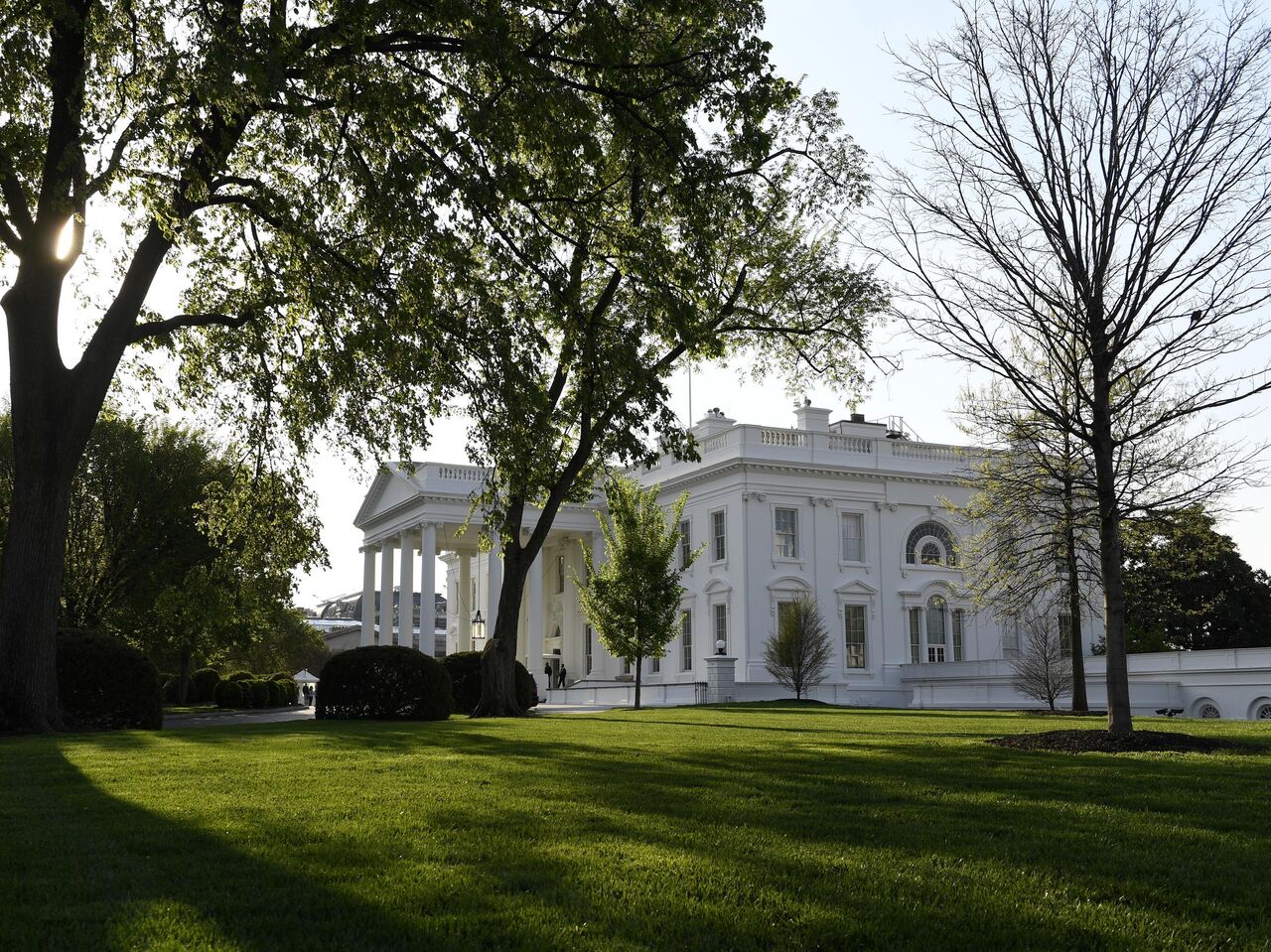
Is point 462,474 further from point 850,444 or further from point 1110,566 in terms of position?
point 1110,566

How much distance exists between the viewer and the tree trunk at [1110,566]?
1434 centimetres

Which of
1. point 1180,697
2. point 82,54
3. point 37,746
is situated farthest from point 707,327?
point 1180,697

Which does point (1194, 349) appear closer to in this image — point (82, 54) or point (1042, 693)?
point (82, 54)

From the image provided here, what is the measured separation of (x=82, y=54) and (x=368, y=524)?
146 feet

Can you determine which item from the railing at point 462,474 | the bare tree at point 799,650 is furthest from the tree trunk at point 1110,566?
the railing at point 462,474

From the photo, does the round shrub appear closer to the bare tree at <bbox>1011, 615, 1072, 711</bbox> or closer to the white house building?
the white house building

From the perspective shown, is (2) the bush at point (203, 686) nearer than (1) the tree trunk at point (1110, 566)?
No

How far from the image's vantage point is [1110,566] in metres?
14.6

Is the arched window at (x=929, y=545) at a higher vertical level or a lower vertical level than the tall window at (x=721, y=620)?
higher

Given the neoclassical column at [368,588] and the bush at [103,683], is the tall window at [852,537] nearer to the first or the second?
the neoclassical column at [368,588]

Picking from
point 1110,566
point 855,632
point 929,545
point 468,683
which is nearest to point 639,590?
point 468,683

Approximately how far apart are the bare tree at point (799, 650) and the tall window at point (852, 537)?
7.69m

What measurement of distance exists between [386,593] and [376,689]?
34.0m

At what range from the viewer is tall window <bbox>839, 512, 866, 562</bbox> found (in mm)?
48656
